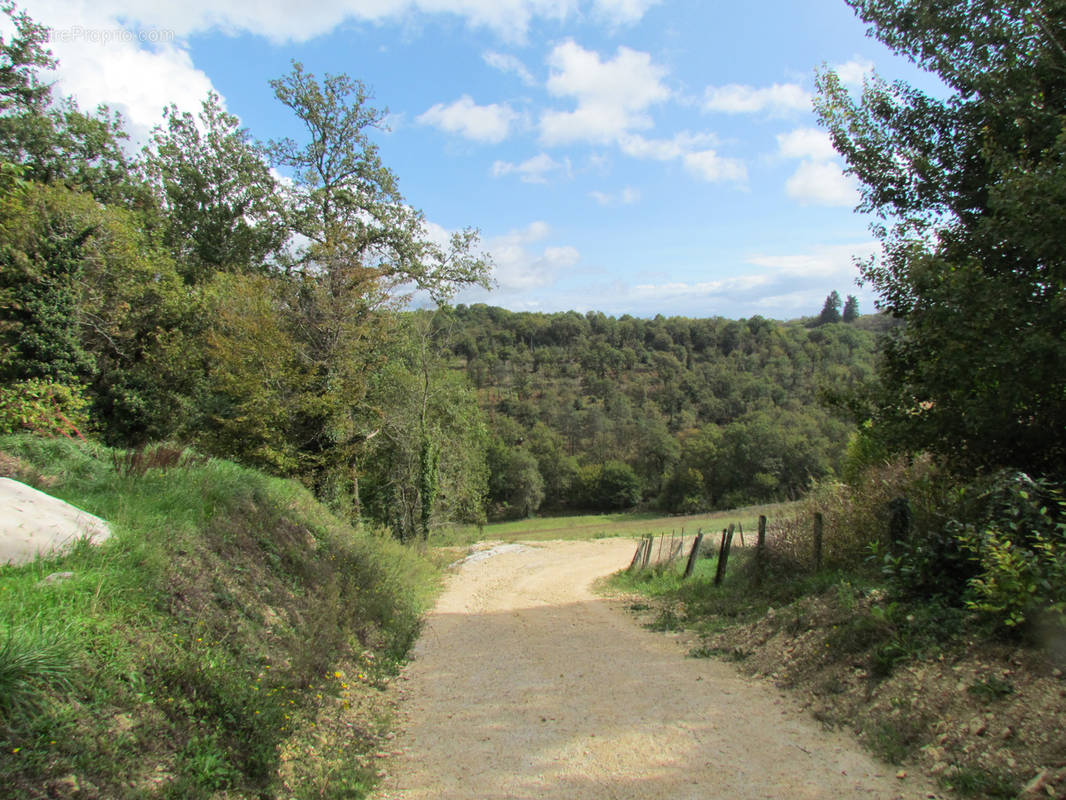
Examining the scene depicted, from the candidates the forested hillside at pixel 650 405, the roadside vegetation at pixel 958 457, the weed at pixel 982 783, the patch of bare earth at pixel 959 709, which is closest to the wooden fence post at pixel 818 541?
the roadside vegetation at pixel 958 457

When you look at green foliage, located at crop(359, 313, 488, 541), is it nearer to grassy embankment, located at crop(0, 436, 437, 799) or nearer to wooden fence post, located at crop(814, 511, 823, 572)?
grassy embankment, located at crop(0, 436, 437, 799)

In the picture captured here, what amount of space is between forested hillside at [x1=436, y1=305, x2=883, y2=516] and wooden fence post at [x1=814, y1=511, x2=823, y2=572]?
1885 millimetres

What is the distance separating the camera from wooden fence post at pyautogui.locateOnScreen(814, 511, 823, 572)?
33.1ft

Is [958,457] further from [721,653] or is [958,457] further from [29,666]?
[29,666]

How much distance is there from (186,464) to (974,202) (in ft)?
40.3

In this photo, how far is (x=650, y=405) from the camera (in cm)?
13275

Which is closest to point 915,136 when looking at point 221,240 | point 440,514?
point 440,514

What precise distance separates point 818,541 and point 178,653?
9.29 meters

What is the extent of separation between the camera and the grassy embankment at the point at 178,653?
139 inches

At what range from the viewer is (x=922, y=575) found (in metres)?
6.94

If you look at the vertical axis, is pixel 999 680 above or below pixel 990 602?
below

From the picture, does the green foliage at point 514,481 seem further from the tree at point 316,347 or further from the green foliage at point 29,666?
the green foliage at point 29,666

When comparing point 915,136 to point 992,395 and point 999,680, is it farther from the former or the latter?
point 999,680

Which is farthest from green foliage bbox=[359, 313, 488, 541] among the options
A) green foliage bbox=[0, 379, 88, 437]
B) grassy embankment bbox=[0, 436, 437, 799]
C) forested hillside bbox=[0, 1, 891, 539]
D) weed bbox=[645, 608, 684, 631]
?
grassy embankment bbox=[0, 436, 437, 799]
